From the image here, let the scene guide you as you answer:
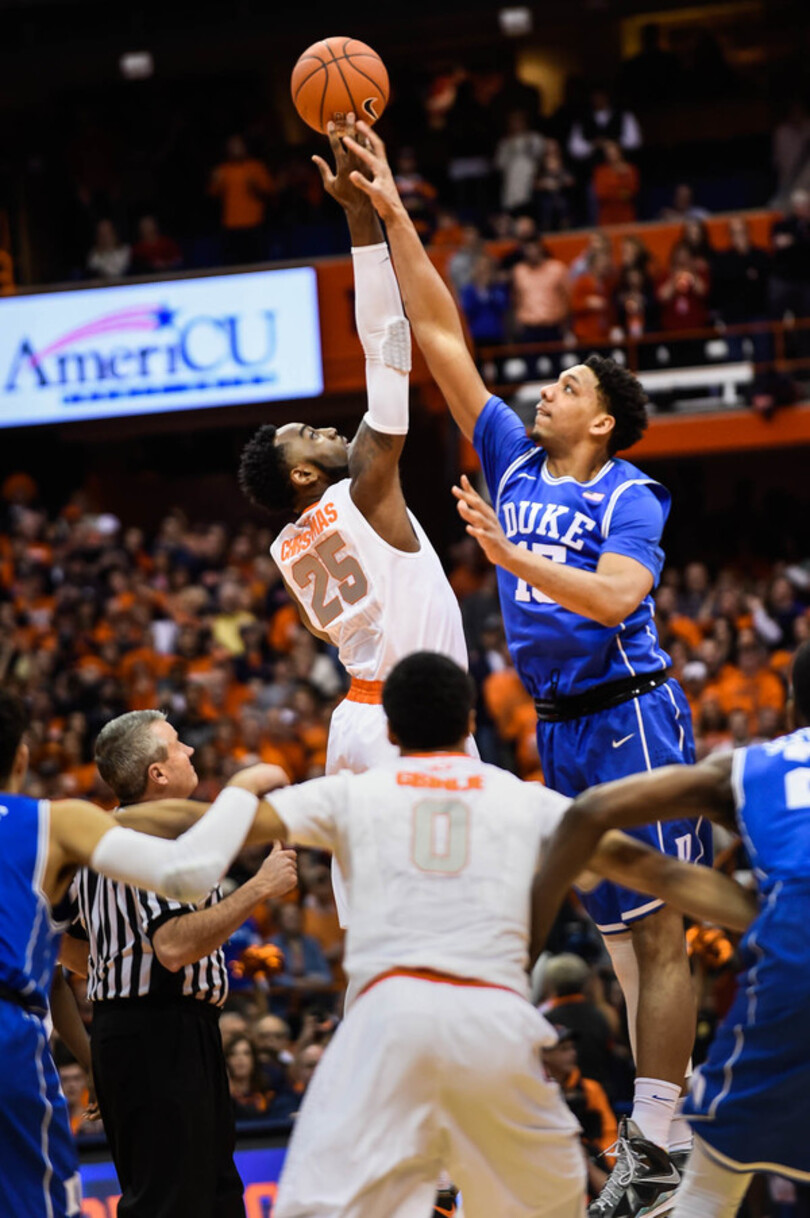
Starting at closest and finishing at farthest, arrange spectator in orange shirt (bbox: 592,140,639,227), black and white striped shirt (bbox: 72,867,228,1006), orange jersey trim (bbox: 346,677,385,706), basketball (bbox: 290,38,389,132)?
black and white striped shirt (bbox: 72,867,228,1006) < orange jersey trim (bbox: 346,677,385,706) < basketball (bbox: 290,38,389,132) < spectator in orange shirt (bbox: 592,140,639,227)

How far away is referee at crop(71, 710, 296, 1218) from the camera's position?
548cm

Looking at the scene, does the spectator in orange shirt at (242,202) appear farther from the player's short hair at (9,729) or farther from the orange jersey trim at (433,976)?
the orange jersey trim at (433,976)

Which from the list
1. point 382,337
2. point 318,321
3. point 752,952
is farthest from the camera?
point 318,321

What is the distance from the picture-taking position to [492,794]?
4.32 m

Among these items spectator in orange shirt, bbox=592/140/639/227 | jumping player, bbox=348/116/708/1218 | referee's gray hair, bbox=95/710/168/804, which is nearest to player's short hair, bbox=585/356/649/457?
jumping player, bbox=348/116/708/1218

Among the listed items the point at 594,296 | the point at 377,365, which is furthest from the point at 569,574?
the point at 594,296

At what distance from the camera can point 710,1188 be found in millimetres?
4453

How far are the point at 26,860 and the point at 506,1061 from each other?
138 centimetres

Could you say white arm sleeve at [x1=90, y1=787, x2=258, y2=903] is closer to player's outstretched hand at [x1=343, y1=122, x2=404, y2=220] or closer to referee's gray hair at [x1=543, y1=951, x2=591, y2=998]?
player's outstretched hand at [x1=343, y1=122, x2=404, y2=220]

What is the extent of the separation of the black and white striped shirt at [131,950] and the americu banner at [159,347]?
1352cm

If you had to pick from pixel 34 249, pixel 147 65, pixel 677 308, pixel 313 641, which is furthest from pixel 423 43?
pixel 313 641

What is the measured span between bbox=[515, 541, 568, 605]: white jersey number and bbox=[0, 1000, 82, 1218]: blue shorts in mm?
2228

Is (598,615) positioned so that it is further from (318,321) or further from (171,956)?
(318,321)

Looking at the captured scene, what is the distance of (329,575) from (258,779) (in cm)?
153
